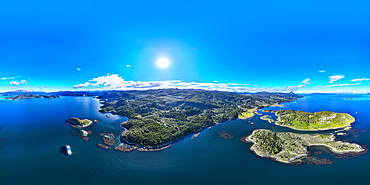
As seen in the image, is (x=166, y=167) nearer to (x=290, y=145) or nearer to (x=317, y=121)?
(x=290, y=145)

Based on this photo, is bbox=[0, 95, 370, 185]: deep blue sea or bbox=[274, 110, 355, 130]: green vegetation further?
bbox=[274, 110, 355, 130]: green vegetation

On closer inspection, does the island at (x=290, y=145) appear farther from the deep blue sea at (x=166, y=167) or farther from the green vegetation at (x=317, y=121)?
the green vegetation at (x=317, y=121)

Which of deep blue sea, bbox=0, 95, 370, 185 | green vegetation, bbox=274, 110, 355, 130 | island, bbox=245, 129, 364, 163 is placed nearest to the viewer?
deep blue sea, bbox=0, 95, 370, 185

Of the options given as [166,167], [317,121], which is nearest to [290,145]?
[317,121]

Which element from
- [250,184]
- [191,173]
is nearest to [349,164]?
[250,184]

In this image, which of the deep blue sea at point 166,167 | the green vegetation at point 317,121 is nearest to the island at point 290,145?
the deep blue sea at point 166,167

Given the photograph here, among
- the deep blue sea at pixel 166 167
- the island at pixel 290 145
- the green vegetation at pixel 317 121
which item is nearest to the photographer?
the deep blue sea at pixel 166 167

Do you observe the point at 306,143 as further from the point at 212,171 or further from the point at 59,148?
the point at 59,148

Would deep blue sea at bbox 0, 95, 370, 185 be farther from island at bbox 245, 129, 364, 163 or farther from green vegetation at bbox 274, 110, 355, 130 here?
green vegetation at bbox 274, 110, 355, 130

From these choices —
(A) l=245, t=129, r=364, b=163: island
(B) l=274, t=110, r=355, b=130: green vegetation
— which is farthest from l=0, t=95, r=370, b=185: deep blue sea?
(B) l=274, t=110, r=355, b=130: green vegetation
